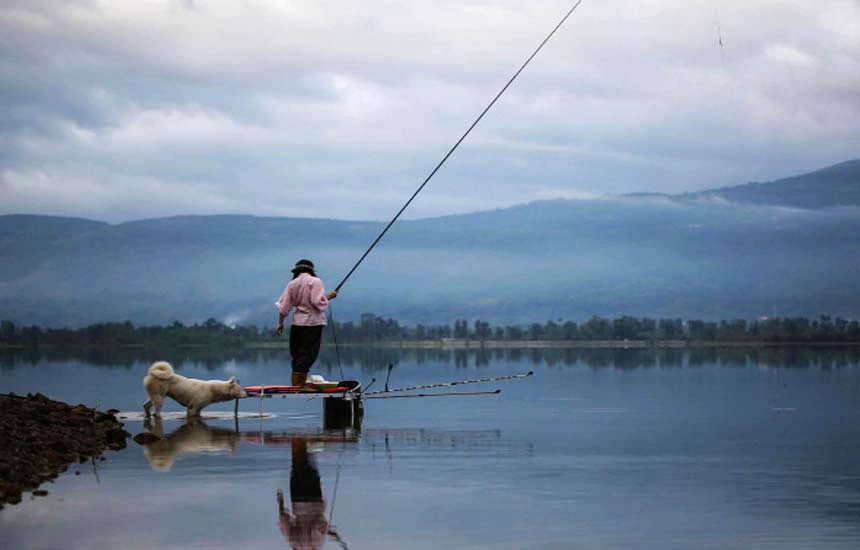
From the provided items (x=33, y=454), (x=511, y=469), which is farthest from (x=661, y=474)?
(x=33, y=454)

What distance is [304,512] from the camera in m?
14.0

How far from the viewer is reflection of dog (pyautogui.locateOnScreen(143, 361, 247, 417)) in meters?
25.4

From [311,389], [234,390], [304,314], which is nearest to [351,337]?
[234,390]

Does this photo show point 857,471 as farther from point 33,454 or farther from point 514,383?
point 514,383

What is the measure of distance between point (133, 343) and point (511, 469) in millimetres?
103675

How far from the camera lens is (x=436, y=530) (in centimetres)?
1309

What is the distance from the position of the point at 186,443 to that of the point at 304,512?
7.12 m

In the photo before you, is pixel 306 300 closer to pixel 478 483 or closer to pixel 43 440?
pixel 43 440

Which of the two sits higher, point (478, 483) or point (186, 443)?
point (186, 443)

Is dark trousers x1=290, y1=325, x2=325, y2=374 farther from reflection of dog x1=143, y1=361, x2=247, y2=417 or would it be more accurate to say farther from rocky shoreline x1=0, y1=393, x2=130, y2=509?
rocky shoreline x1=0, y1=393, x2=130, y2=509

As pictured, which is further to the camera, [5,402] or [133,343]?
[133,343]

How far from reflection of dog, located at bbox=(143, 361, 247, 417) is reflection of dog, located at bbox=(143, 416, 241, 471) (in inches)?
36.3

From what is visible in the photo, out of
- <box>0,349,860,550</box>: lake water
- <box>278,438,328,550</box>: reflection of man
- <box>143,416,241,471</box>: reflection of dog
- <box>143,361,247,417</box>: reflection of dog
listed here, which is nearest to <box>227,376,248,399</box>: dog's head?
<box>143,361,247,417</box>: reflection of dog

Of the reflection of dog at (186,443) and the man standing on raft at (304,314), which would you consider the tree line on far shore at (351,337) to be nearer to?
the man standing on raft at (304,314)
